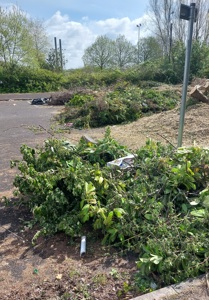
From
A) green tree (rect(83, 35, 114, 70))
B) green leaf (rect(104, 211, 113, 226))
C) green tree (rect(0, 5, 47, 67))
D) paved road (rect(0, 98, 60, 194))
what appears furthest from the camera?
green tree (rect(83, 35, 114, 70))

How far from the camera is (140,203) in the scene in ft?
8.48

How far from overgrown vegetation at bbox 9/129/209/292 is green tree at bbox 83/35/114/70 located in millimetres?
26337

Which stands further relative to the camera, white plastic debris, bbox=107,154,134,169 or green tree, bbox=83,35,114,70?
green tree, bbox=83,35,114,70

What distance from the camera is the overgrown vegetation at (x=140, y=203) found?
2.01 meters

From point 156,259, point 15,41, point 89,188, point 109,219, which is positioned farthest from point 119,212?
point 15,41

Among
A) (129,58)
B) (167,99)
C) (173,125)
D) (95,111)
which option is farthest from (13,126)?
(129,58)

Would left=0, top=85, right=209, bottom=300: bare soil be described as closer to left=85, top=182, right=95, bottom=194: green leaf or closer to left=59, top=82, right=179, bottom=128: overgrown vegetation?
left=85, top=182, right=95, bottom=194: green leaf

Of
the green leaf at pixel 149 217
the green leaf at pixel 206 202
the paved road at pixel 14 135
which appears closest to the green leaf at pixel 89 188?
the green leaf at pixel 149 217

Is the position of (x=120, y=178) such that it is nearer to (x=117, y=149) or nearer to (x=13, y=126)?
(x=117, y=149)

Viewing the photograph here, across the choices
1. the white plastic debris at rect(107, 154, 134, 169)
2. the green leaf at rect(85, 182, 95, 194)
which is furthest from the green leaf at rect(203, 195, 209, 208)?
the green leaf at rect(85, 182, 95, 194)

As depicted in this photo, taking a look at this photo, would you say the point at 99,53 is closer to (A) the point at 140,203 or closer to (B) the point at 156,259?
(A) the point at 140,203

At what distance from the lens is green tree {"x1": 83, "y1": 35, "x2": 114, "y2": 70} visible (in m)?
27.9

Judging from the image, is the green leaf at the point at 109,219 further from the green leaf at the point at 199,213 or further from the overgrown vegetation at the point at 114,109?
the overgrown vegetation at the point at 114,109

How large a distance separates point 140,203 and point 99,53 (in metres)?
27.8
